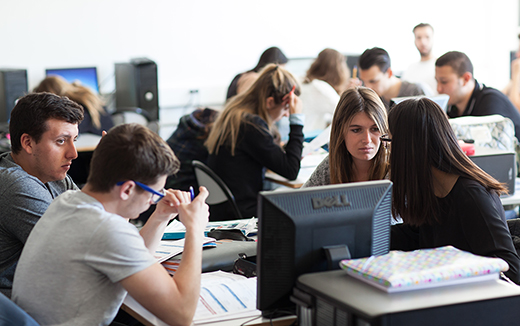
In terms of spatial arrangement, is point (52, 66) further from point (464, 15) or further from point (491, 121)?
point (464, 15)

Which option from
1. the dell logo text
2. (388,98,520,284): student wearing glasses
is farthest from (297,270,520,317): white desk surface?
(388,98,520,284): student wearing glasses

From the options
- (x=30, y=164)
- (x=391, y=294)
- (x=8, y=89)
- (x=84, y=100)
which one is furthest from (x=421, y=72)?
(x=391, y=294)

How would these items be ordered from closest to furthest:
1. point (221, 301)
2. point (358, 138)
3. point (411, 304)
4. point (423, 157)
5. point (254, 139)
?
point (411, 304)
point (221, 301)
point (423, 157)
point (358, 138)
point (254, 139)

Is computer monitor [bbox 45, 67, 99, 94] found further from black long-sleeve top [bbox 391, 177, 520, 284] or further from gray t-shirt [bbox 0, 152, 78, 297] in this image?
black long-sleeve top [bbox 391, 177, 520, 284]

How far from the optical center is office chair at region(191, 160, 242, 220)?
2.82 m

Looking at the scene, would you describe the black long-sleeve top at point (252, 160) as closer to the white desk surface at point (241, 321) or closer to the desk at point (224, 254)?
the desk at point (224, 254)

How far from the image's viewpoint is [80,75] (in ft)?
17.9

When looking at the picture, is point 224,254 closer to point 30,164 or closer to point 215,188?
point 30,164

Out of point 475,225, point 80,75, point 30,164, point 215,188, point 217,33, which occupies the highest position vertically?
point 217,33

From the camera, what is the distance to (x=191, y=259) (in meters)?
1.28

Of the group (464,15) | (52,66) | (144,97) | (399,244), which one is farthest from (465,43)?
(399,244)

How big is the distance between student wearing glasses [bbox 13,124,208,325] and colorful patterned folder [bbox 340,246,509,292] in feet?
1.37

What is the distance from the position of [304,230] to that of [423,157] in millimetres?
523

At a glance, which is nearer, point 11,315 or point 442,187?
point 11,315
